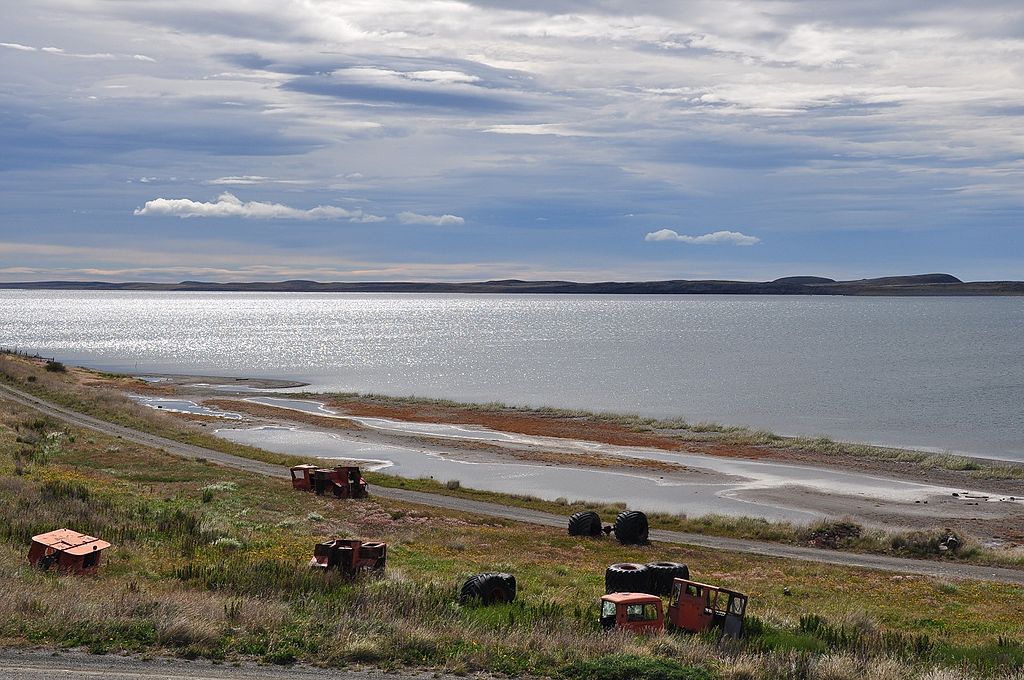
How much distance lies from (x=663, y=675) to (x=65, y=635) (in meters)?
8.62

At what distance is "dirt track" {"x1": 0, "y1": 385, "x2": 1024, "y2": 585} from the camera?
103ft

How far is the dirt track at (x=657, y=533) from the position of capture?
31.5 metres

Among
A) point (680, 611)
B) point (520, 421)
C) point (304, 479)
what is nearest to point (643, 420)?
point (520, 421)

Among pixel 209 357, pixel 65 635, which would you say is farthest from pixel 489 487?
pixel 209 357

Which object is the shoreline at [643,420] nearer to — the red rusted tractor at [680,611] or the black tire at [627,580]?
the black tire at [627,580]

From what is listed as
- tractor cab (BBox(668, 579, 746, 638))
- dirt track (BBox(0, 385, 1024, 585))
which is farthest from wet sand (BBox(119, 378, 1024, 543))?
tractor cab (BBox(668, 579, 746, 638))

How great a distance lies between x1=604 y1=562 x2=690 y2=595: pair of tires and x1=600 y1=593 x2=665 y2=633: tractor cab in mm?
3430

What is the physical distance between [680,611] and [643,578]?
2.85 meters

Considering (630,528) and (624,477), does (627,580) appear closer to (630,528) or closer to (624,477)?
(630,528)

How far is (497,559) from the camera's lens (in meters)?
27.9

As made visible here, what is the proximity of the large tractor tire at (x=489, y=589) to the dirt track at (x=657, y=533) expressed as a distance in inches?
646

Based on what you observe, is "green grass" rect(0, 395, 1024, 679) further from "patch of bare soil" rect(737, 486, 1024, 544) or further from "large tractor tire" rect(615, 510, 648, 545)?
"patch of bare soil" rect(737, 486, 1024, 544)

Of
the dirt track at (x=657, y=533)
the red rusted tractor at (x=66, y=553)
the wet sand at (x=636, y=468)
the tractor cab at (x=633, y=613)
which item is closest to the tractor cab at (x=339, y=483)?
the dirt track at (x=657, y=533)

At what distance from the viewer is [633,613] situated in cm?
1703
